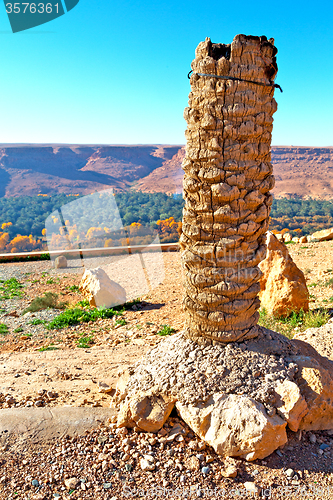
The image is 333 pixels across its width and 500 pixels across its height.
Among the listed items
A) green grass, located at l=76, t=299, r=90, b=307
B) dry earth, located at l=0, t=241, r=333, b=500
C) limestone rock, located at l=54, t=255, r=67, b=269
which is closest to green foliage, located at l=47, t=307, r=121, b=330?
green grass, located at l=76, t=299, r=90, b=307

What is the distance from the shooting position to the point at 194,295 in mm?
2508

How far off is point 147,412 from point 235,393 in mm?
654

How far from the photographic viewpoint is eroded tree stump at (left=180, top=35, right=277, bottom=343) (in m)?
2.15

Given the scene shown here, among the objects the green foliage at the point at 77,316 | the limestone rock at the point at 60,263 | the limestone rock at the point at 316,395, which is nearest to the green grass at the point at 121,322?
the green foliage at the point at 77,316

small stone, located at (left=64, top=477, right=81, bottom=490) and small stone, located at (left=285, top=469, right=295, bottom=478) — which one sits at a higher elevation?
small stone, located at (left=285, top=469, right=295, bottom=478)

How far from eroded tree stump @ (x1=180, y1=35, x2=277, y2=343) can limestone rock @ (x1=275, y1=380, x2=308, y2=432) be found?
451 mm

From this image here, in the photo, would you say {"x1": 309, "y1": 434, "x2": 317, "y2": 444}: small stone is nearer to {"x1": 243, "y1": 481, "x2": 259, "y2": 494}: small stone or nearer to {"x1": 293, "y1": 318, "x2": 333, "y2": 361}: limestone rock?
{"x1": 243, "y1": 481, "x2": 259, "y2": 494}: small stone

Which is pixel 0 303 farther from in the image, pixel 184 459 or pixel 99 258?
pixel 184 459

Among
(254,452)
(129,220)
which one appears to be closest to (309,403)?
(254,452)

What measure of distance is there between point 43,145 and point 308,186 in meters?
34.8

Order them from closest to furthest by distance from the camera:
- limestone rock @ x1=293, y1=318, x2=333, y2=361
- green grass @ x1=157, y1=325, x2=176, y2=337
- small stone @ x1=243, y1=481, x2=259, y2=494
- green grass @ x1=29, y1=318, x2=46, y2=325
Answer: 1. small stone @ x1=243, y1=481, x2=259, y2=494
2. limestone rock @ x1=293, y1=318, x2=333, y2=361
3. green grass @ x1=157, y1=325, x2=176, y2=337
4. green grass @ x1=29, y1=318, x2=46, y2=325

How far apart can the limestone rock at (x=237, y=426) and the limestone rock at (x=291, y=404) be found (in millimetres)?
67

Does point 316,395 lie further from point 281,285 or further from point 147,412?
point 281,285

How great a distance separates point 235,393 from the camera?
89.7 inches
